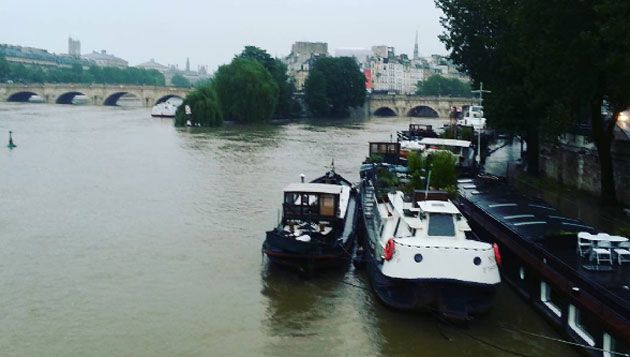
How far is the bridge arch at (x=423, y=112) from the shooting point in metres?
120

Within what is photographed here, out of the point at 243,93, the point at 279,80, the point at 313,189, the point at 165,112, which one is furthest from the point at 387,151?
the point at 165,112

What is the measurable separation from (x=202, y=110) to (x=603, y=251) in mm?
64012

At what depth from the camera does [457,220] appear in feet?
58.6

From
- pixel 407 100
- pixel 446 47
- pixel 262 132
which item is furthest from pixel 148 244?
pixel 407 100

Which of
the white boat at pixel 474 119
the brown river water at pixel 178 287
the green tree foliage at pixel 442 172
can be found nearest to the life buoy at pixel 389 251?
the brown river water at pixel 178 287

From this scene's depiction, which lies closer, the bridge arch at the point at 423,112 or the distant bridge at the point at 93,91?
the bridge arch at the point at 423,112

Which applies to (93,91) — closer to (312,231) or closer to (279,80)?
(279,80)

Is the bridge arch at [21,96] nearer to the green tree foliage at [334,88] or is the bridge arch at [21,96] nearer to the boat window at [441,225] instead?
the green tree foliage at [334,88]

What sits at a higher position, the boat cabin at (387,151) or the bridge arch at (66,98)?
the bridge arch at (66,98)

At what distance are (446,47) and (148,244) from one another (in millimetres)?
21358

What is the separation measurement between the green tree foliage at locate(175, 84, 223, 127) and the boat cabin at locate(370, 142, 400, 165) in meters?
38.0

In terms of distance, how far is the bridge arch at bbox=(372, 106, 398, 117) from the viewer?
12206 cm

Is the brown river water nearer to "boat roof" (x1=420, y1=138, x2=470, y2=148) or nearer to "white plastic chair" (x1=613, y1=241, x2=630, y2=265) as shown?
"white plastic chair" (x1=613, y1=241, x2=630, y2=265)

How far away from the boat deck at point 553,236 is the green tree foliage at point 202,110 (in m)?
52.7
